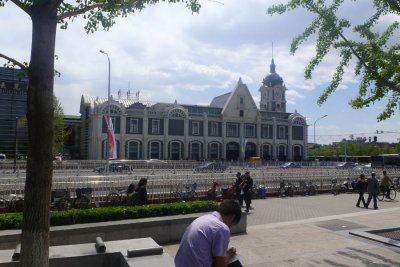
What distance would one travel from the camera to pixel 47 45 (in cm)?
413

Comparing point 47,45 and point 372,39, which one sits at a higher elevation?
point 372,39

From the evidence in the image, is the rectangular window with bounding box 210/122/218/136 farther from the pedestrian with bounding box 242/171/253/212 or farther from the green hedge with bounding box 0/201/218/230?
the green hedge with bounding box 0/201/218/230

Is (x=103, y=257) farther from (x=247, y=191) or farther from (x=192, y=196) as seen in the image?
(x=192, y=196)

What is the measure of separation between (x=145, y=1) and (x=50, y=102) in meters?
1.77

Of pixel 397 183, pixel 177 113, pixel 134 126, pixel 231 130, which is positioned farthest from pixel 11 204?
pixel 231 130

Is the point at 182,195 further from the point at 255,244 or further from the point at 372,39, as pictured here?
the point at 372,39

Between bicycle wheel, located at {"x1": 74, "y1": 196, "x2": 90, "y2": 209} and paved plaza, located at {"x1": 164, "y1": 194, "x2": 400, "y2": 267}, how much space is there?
6.28 meters

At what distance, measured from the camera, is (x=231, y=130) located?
302 ft

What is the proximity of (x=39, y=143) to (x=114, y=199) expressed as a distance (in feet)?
43.0

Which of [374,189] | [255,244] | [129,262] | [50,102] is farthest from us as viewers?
[374,189]

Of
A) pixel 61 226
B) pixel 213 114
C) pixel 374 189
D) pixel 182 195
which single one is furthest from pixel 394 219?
pixel 213 114

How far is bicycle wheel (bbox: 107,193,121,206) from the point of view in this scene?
16.7 m

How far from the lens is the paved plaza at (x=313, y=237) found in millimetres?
8734

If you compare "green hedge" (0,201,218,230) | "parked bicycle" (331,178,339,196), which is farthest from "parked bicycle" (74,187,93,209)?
"parked bicycle" (331,178,339,196)
